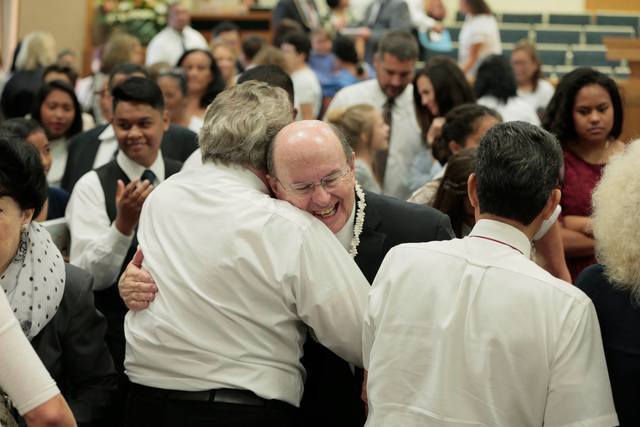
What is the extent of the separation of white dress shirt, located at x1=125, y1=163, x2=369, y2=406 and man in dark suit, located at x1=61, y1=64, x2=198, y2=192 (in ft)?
7.67

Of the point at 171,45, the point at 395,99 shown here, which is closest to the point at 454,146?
the point at 395,99

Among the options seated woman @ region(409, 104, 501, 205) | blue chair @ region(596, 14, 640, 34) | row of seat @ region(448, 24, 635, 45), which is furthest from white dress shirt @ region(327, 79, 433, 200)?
blue chair @ region(596, 14, 640, 34)

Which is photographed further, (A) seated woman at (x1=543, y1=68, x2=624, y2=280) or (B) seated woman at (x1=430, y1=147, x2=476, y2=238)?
(A) seated woman at (x1=543, y1=68, x2=624, y2=280)

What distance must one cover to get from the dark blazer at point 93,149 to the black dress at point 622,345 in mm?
2992

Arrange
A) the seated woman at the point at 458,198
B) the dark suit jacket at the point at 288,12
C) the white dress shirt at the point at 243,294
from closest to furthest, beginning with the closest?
1. the white dress shirt at the point at 243,294
2. the seated woman at the point at 458,198
3. the dark suit jacket at the point at 288,12

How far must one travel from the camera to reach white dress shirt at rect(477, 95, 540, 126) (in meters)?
6.47

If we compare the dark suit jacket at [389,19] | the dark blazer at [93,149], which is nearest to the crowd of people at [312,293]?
the dark blazer at [93,149]

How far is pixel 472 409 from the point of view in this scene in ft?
8.01

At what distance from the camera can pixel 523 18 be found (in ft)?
54.1

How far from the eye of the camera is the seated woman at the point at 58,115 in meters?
6.16

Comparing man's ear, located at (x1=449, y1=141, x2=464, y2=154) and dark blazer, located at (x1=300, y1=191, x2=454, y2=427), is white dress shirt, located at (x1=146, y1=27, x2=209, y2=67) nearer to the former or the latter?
man's ear, located at (x1=449, y1=141, x2=464, y2=154)

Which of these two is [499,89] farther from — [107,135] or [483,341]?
[483,341]

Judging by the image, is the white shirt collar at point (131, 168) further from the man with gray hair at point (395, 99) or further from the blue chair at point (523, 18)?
the blue chair at point (523, 18)

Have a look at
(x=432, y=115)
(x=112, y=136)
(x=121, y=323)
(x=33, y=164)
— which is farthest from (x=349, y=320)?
(x=432, y=115)
